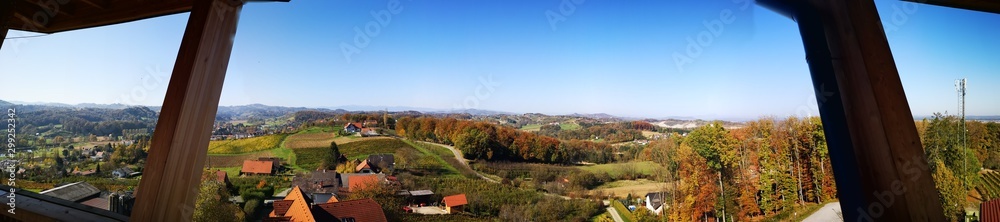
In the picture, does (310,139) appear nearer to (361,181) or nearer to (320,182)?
(320,182)

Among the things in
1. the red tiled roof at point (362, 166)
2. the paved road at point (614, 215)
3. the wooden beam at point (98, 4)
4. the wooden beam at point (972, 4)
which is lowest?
the paved road at point (614, 215)

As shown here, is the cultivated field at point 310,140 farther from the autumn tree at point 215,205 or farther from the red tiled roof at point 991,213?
the red tiled roof at point 991,213

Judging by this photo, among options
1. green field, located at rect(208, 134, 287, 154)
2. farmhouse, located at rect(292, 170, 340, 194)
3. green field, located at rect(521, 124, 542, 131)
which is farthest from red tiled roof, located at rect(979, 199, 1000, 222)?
green field, located at rect(208, 134, 287, 154)

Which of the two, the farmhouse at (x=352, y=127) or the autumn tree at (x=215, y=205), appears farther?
the farmhouse at (x=352, y=127)

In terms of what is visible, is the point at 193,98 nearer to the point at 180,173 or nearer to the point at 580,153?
the point at 180,173

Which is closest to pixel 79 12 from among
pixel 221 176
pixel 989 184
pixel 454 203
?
pixel 989 184

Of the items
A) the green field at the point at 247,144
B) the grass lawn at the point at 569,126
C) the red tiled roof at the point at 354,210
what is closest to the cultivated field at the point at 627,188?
the grass lawn at the point at 569,126

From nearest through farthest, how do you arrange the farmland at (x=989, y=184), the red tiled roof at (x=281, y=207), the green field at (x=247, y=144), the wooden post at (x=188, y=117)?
the wooden post at (x=188, y=117)
the farmland at (x=989, y=184)
the red tiled roof at (x=281, y=207)
the green field at (x=247, y=144)
